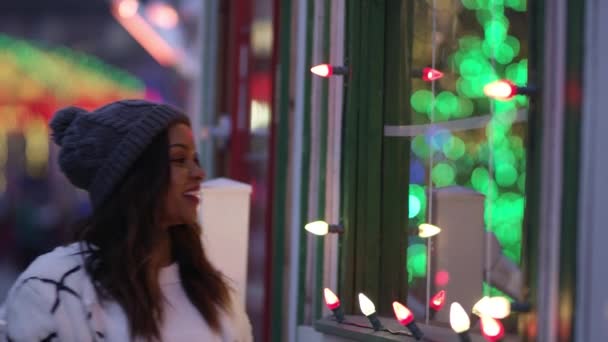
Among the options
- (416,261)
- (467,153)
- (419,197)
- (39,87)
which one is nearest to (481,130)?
(467,153)

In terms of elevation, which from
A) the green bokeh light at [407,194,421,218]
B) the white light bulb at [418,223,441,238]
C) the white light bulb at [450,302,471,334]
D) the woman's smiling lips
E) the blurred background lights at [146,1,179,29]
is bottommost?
the white light bulb at [450,302,471,334]

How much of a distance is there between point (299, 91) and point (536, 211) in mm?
1505

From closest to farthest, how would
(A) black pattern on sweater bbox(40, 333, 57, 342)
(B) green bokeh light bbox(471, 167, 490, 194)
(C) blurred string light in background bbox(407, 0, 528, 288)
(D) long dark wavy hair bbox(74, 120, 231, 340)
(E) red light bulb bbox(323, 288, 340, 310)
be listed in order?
(A) black pattern on sweater bbox(40, 333, 57, 342) < (D) long dark wavy hair bbox(74, 120, 231, 340) < (C) blurred string light in background bbox(407, 0, 528, 288) < (B) green bokeh light bbox(471, 167, 490, 194) < (E) red light bulb bbox(323, 288, 340, 310)

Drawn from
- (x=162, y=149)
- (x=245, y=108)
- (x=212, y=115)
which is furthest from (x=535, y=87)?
(x=212, y=115)

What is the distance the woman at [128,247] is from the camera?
1775 millimetres

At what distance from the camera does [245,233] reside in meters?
Result: 3.39

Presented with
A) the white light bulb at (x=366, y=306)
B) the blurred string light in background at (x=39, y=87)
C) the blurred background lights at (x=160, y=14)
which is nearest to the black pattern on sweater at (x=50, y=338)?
the white light bulb at (x=366, y=306)

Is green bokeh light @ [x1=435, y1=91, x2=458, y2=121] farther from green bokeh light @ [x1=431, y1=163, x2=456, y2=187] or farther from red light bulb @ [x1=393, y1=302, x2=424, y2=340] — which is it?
red light bulb @ [x1=393, y1=302, x2=424, y2=340]

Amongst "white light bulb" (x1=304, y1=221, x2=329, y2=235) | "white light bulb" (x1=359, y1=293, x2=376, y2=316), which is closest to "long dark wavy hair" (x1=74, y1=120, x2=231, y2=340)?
"white light bulb" (x1=359, y1=293, x2=376, y2=316)

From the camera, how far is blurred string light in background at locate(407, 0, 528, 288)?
230 centimetres

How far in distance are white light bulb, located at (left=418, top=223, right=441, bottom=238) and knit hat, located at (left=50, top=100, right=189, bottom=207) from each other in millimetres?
1017

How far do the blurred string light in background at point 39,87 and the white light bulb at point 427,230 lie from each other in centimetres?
358

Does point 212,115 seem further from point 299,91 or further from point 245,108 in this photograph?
point 299,91

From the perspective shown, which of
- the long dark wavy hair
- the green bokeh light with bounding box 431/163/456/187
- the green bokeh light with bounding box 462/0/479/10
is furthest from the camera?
the green bokeh light with bounding box 431/163/456/187
